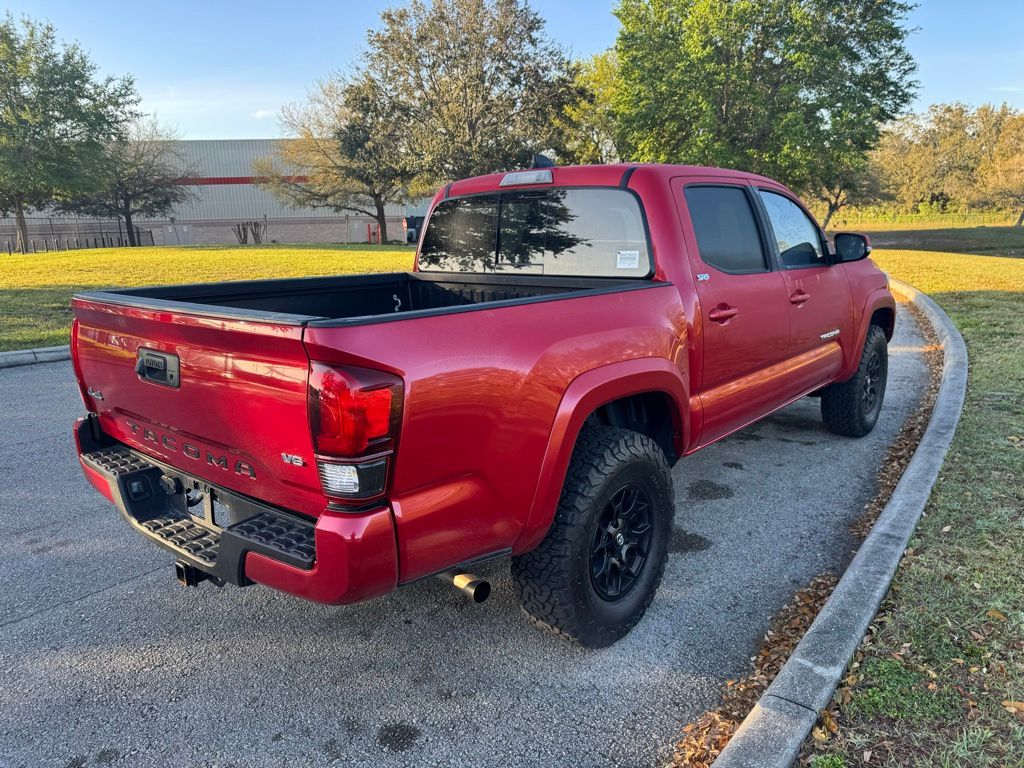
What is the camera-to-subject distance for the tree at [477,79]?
29938mm

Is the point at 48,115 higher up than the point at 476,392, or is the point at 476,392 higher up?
the point at 48,115

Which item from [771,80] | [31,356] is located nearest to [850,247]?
[31,356]

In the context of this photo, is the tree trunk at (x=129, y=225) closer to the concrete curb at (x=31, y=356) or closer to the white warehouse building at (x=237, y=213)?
the white warehouse building at (x=237, y=213)

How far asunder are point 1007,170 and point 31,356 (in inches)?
2433

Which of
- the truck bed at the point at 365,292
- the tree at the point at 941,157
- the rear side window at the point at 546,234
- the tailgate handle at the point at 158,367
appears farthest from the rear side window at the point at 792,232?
the tree at the point at 941,157

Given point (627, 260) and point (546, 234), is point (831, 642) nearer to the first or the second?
point (627, 260)

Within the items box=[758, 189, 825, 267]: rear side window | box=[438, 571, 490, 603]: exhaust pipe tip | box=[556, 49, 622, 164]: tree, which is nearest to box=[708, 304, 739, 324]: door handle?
box=[758, 189, 825, 267]: rear side window

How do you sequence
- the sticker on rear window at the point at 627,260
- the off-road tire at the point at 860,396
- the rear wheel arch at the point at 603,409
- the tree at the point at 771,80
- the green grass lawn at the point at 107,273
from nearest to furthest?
the rear wheel arch at the point at 603,409
the sticker on rear window at the point at 627,260
the off-road tire at the point at 860,396
the green grass lawn at the point at 107,273
the tree at the point at 771,80

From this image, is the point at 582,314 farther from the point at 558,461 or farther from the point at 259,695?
the point at 259,695

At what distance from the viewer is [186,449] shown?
250cm

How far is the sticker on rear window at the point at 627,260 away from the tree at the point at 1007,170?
193ft

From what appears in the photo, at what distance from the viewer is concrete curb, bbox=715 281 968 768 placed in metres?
2.14

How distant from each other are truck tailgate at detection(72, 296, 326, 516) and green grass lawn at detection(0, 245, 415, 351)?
7.29 metres

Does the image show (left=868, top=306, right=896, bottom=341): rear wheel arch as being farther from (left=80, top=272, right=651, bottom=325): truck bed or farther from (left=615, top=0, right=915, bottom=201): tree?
(left=615, top=0, right=915, bottom=201): tree
